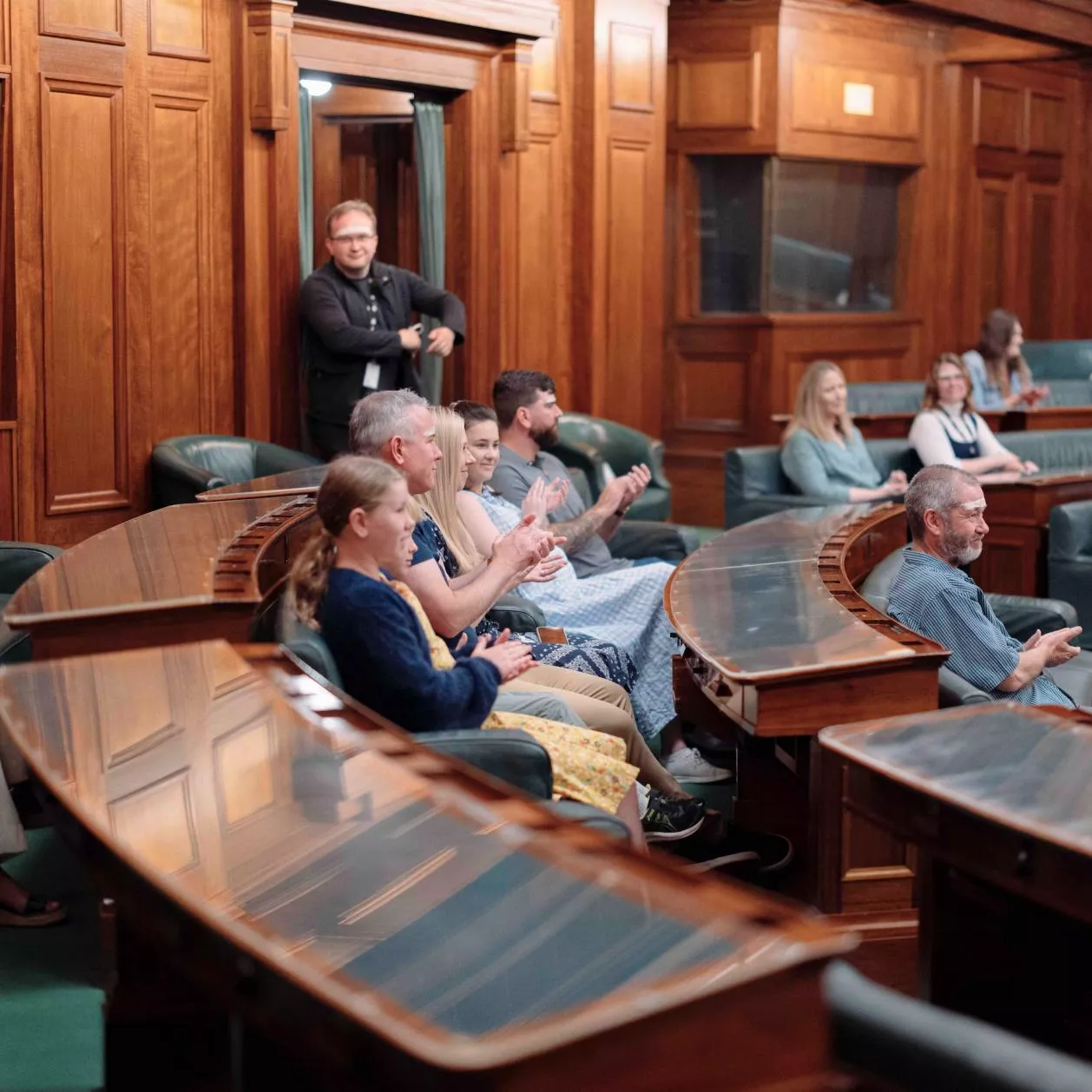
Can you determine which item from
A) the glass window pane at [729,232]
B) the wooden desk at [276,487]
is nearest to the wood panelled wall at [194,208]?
the wooden desk at [276,487]

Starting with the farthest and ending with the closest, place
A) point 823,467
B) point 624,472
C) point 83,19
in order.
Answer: point 624,472 < point 823,467 < point 83,19

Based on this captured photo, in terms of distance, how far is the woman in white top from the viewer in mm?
6816

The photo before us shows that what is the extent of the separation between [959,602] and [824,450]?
2.98m

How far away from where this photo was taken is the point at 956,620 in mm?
3525

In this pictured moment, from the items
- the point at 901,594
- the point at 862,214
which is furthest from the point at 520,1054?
the point at 862,214

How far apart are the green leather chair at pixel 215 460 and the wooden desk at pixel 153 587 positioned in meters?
2.22

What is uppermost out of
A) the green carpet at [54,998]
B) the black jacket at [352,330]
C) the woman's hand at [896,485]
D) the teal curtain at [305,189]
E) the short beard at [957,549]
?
the teal curtain at [305,189]

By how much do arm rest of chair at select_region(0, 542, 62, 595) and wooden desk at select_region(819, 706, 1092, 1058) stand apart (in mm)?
2628

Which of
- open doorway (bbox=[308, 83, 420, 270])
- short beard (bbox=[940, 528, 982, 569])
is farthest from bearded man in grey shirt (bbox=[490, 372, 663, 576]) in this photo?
open doorway (bbox=[308, 83, 420, 270])

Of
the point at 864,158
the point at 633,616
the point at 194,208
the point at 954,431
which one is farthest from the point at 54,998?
the point at 864,158

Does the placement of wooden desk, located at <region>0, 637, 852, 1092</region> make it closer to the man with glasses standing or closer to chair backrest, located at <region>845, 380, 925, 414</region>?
the man with glasses standing

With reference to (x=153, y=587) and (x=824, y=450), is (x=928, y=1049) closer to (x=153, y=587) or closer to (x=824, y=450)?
(x=153, y=587)

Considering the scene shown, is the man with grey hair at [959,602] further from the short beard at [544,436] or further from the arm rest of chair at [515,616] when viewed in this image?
the short beard at [544,436]

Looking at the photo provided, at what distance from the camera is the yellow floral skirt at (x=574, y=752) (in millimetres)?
2973
